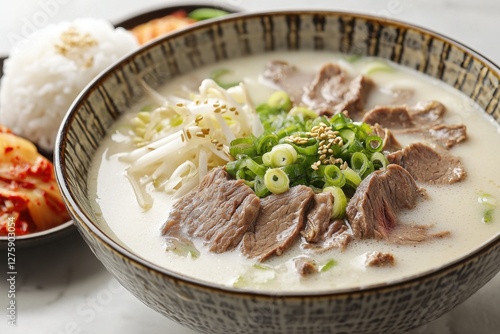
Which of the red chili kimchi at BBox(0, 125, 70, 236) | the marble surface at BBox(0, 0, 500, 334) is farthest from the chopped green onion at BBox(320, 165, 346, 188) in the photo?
the red chili kimchi at BBox(0, 125, 70, 236)

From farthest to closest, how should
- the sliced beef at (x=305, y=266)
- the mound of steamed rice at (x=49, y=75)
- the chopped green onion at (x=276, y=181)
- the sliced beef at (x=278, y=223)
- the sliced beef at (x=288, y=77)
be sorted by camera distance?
the mound of steamed rice at (x=49, y=75)
the sliced beef at (x=288, y=77)
the chopped green onion at (x=276, y=181)
the sliced beef at (x=278, y=223)
the sliced beef at (x=305, y=266)

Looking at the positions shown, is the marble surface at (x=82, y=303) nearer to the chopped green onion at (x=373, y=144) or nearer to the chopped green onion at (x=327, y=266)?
the chopped green onion at (x=327, y=266)

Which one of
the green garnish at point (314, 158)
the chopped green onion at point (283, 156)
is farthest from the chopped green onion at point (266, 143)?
the chopped green onion at point (283, 156)

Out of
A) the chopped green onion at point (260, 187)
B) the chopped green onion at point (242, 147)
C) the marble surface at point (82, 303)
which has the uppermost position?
the chopped green onion at point (242, 147)

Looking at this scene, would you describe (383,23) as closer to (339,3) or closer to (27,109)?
(339,3)

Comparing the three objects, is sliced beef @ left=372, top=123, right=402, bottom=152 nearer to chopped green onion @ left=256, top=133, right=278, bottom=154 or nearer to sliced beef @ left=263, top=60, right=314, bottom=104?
chopped green onion @ left=256, top=133, right=278, bottom=154

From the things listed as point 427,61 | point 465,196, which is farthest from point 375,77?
point 465,196

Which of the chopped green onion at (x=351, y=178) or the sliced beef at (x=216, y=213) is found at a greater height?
the chopped green onion at (x=351, y=178)

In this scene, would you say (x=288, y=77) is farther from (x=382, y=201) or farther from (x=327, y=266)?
(x=327, y=266)
